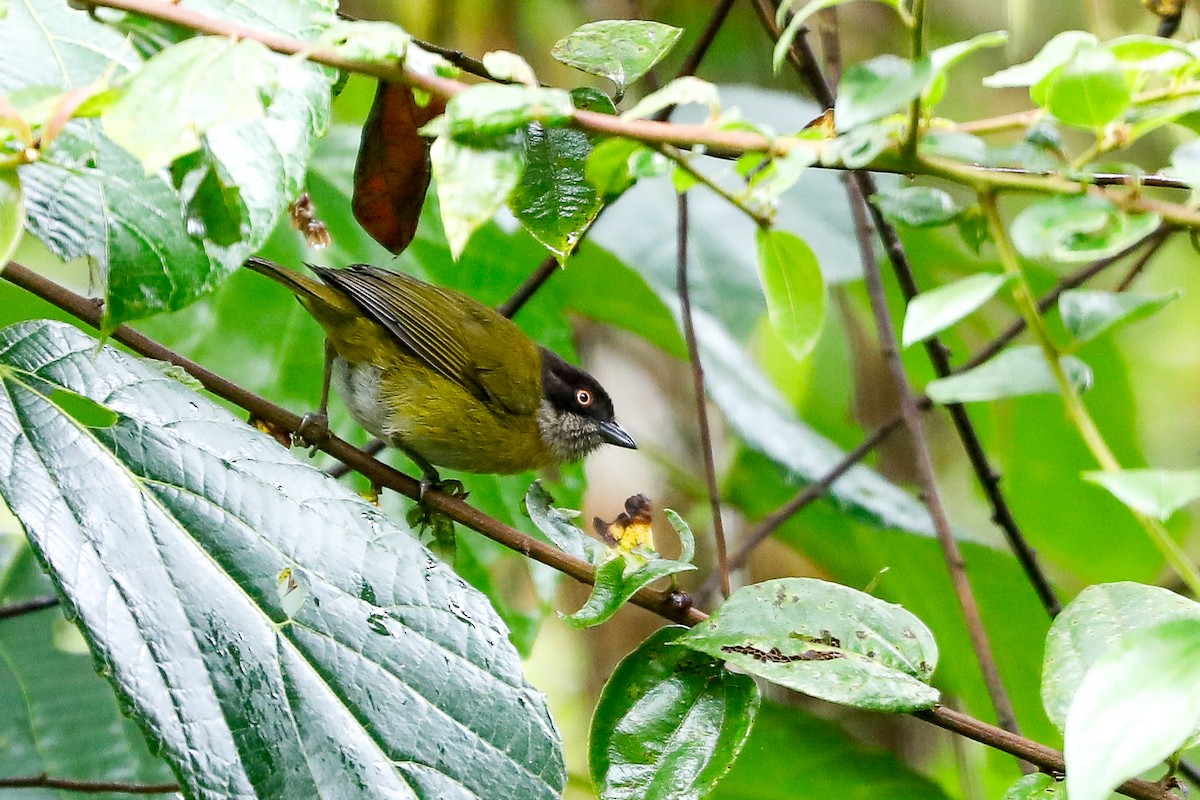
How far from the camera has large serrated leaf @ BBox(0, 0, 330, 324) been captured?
1192 millimetres

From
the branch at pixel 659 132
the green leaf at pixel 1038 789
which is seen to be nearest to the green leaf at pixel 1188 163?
the branch at pixel 659 132

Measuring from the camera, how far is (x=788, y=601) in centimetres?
152

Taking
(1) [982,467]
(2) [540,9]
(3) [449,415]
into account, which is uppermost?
(2) [540,9]

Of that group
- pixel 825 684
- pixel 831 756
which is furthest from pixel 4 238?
pixel 831 756

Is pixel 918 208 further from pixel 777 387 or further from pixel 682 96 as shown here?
pixel 777 387

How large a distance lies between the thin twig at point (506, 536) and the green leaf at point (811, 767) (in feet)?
3.96

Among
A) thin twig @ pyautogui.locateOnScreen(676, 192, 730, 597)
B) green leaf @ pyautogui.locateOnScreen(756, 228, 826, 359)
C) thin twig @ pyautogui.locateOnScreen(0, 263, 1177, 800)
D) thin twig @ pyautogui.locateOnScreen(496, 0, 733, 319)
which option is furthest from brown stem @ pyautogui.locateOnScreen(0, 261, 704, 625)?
thin twig @ pyautogui.locateOnScreen(496, 0, 733, 319)

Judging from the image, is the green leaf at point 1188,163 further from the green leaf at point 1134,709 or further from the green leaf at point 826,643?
the green leaf at point 826,643

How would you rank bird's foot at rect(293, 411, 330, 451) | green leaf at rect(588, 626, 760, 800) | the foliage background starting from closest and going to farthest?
green leaf at rect(588, 626, 760, 800) < bird's foot at rect(293, 411, 330, 451) < the foliage background

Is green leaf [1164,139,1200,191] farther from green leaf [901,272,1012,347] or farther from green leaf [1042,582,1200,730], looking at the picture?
green leaf [1042,582,1200,730]

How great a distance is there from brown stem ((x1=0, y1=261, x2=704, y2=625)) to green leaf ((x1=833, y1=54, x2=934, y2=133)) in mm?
747

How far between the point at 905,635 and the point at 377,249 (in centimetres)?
196

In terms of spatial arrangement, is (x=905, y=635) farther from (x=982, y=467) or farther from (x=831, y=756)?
(x=831, y=756)

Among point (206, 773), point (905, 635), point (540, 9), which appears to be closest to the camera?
point (206, 773)
